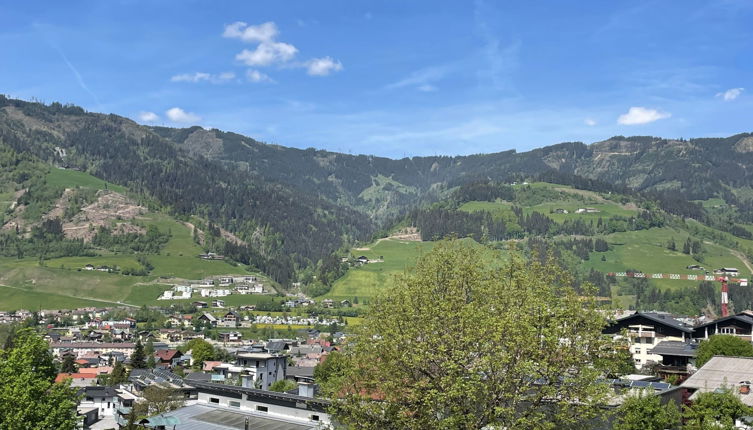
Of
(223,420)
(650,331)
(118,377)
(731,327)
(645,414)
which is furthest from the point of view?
(118,377)

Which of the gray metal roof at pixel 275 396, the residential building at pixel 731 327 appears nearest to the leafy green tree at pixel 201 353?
the gray metal roof at pixel 275 396

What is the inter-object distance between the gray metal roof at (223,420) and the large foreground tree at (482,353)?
Result: 14.9m

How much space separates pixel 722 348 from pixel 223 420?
2012 inches

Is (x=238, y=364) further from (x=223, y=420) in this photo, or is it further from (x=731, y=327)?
(x=731, y=327)

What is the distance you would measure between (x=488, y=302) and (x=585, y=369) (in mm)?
4423

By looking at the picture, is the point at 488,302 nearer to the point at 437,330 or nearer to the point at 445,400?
the point at 437,330

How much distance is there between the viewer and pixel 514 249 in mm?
28109

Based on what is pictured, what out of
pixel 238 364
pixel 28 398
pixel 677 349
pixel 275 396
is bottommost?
pixel 238 364

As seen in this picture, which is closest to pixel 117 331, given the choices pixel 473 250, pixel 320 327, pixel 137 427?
pixel 320 327

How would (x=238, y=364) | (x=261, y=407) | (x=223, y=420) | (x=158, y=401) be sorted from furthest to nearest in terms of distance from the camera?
(x=238, y=364) → (x=158, y=401) → (x=261, y=407) → (x=223, y=420)

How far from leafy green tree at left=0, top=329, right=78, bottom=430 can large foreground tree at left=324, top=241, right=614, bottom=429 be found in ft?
56.2

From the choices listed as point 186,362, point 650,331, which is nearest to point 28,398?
point 650,331

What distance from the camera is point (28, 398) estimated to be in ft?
110

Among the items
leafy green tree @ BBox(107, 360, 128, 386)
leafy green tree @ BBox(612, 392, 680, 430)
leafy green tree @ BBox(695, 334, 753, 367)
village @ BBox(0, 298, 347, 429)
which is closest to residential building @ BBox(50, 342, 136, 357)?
village @ BBox(0, 298, 347, 429)
